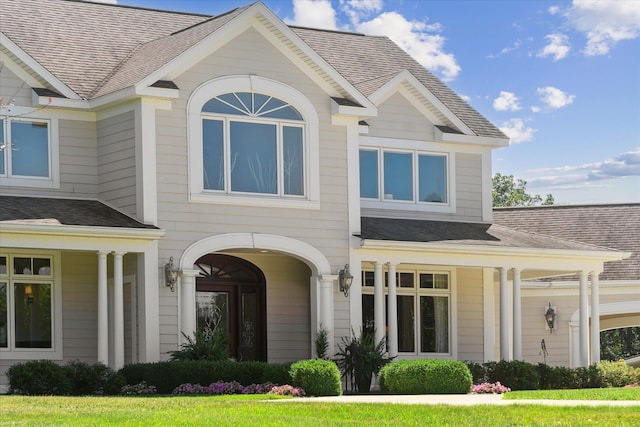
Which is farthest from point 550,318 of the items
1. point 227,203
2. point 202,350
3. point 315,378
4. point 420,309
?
point 202,350

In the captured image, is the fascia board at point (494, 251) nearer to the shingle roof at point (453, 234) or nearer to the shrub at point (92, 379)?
the shingle roof at point (453, 234)

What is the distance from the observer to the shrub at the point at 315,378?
79.1 ft

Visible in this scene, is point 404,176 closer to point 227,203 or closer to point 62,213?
point 227,203

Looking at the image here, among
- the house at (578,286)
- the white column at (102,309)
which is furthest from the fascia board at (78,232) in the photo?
the house at (578,286)

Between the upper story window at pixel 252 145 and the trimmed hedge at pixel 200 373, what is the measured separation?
4.27 metres

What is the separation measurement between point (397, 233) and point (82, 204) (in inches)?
285

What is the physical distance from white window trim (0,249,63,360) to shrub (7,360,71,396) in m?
2.22

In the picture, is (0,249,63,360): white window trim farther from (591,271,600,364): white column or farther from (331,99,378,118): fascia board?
(591,271,600,364): white column

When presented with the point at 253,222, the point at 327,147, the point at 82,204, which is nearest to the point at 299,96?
the point at 327,147

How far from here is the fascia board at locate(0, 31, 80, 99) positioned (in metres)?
27.0

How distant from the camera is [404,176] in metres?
31.5

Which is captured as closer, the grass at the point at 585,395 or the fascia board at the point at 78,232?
the grass at the point at 585,395

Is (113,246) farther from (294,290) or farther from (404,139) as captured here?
(404,139)

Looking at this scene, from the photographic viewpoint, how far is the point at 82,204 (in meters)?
27.0
